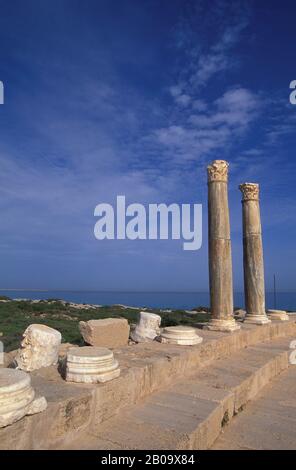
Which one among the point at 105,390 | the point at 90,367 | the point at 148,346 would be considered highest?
the point at 90,367

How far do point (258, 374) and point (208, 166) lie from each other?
6.39 metres

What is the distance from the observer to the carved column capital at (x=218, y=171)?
1174cm

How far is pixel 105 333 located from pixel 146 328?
4.75 feet

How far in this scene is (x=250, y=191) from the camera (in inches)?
539

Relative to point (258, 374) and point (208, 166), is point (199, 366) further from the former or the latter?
point (208, 166)

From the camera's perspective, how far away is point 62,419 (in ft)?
14.5

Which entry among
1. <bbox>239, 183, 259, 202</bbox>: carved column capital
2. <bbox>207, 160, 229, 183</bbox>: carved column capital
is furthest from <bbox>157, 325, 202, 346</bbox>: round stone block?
<bbox>239, 183, 259, 202</bbox>: carved column capital

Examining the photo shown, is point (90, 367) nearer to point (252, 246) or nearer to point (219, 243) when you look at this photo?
point (219, 243)

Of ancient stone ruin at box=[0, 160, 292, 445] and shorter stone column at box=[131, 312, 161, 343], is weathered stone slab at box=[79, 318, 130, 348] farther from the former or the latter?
shorter stone column at box=[131, 312, 161, 343]

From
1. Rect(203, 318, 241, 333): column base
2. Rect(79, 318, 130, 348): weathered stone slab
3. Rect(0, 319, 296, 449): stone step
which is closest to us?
Rect(0, 319, 296, 449): stone step

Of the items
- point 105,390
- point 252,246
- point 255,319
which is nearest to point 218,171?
point 252,246

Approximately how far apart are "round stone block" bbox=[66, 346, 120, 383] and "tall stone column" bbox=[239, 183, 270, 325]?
8.78 meters

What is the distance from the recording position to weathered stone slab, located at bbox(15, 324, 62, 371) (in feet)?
19.8
